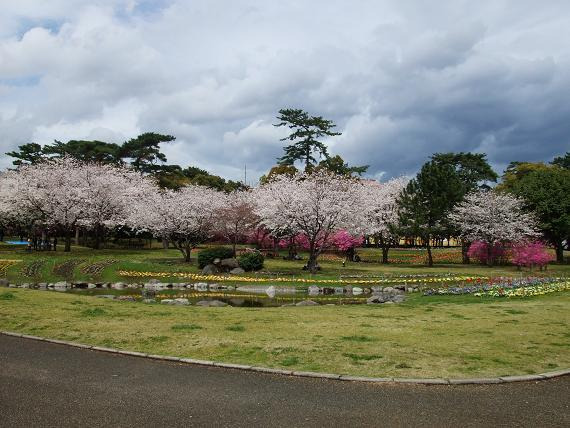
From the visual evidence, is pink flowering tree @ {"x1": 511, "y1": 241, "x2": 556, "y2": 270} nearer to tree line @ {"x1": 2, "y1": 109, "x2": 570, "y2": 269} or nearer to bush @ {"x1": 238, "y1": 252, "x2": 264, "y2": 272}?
tree line @ {"x1": 2, "y1": 109, "x2": 570, "y2": 269}

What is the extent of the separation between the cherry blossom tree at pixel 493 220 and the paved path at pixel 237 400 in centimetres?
3946

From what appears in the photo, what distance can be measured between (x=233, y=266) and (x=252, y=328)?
76.7ft

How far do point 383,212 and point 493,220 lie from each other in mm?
11449

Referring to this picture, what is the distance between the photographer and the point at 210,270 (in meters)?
34.2

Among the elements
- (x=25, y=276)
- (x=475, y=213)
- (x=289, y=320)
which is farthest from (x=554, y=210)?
(x=25, y=276)

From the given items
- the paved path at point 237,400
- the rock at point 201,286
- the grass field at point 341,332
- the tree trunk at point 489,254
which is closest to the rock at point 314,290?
the rock at point 201,286

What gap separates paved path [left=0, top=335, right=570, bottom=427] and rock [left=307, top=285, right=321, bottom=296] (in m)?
17.6

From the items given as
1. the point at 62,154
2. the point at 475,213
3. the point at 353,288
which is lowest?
the point at 353,288

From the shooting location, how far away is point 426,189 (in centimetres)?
4556

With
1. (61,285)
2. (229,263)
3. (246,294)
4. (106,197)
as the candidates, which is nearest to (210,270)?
(229,263)

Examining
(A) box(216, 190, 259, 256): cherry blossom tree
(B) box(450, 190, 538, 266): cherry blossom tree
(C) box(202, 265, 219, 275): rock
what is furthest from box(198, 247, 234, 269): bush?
(B) box(450, 190, 538, 266): cherry blossom tree

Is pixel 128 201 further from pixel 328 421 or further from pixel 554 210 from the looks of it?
pixel 328 421

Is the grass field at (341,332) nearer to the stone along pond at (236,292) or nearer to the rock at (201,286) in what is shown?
the stone along pond at (236,292)

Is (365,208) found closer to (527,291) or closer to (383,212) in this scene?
(383,212)
